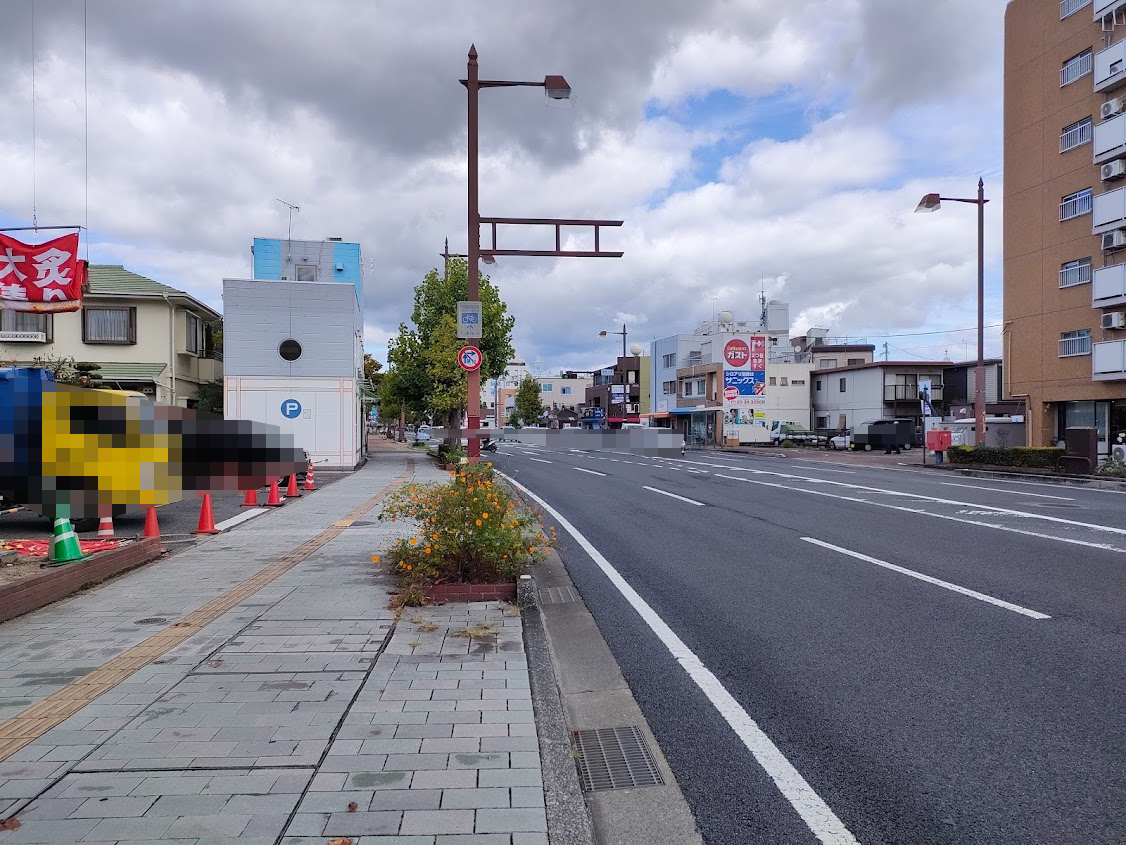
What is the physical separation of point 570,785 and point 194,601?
4905mm

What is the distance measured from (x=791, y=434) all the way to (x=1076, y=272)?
2360cm

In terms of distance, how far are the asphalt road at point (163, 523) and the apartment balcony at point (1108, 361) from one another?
2910 centimetres

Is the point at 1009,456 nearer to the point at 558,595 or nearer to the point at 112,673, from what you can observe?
the point at 558,595

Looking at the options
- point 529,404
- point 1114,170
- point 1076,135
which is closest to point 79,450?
point 1114,170

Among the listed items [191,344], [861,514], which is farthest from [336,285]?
[861,514]

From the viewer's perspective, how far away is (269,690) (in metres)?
4.57

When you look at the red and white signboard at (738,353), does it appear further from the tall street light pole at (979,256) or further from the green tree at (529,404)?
the green tree at (529,404)

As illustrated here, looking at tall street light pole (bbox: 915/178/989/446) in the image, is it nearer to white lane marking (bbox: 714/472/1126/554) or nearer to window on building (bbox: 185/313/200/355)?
white lane marking (bbox: 714/472/1126/554)

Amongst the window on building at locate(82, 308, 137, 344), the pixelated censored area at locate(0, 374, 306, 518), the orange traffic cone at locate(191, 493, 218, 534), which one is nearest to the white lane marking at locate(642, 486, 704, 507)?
the orange traffic cone at locate(191, 493, 218, 534)

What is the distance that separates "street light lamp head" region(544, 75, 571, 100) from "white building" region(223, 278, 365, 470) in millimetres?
16131

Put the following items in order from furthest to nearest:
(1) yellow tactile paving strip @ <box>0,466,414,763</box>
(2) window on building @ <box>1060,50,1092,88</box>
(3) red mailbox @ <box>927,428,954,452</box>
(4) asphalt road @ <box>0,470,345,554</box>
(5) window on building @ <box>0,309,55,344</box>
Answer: (3) red mailbox @ <box>927,428,954,452</box> → (2) window on building @ <box>1060,50,1092,88</box> → (5) window on building @ <box>0,309,55,344</box> → (4) asphalt road @ <box>0,470,345,554</box> → (1) yellow tactile paving strip @ <box>0,466,414,763</box>

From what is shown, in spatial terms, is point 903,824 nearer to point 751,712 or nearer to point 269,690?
point 751,712

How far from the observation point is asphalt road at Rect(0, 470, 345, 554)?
1074 cm

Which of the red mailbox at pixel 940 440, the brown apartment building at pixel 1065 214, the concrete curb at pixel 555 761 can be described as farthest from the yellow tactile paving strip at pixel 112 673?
the brown apartment building at pixel 1065 214
